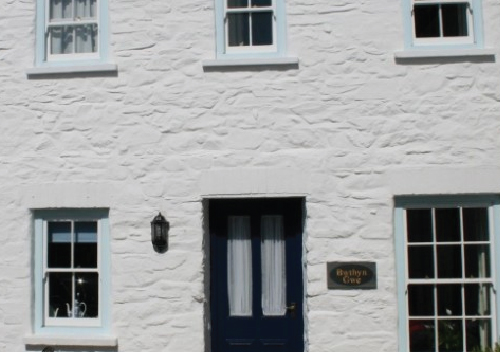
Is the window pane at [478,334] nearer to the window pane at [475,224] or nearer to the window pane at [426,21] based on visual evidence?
the window pane at [475,224]

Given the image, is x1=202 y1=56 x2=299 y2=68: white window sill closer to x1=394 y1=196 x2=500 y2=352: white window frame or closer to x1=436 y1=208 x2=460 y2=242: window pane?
x1=394 y1=196 x2=500 y2=352: white window frame

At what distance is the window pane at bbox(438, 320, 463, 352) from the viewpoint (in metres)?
7.84

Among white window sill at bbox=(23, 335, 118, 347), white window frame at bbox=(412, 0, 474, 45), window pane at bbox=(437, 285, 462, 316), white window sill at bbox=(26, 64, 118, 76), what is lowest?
white window sill at bbox=(23, 335, 118, 347)

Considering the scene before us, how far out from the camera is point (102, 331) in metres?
Result: 8.05

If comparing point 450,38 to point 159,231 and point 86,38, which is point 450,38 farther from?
point 86,38

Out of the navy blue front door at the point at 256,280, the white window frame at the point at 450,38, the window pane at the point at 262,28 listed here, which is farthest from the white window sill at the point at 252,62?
the navy blue front door at the point at 256,280

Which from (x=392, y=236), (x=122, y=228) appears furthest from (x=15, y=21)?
(x=392, y=236)

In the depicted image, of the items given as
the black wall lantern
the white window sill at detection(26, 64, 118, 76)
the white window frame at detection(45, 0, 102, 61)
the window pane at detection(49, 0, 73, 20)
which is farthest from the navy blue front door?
the window pane at detection(49, 0, 73, 20)

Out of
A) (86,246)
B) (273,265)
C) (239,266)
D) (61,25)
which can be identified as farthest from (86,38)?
(273,265)

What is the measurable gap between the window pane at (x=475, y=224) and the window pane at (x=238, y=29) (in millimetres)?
3186

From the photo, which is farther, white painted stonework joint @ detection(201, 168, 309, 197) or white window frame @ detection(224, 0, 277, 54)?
white window frame @ detection(224, 0, 277, 54)

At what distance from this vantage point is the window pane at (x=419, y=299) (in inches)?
309

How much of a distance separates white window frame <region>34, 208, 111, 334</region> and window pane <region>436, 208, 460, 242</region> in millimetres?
3749

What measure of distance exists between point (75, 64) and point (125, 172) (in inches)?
55.8
